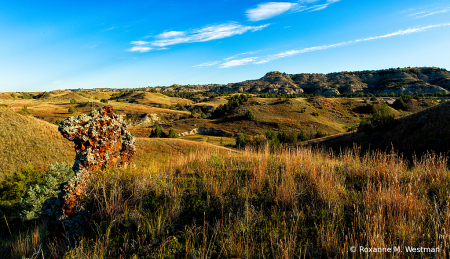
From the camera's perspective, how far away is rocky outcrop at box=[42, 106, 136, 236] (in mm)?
3773

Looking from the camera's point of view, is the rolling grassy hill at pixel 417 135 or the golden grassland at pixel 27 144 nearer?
the rolling grassy hill at pixel 417 135

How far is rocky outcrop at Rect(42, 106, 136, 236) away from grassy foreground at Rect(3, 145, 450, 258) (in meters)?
0.26

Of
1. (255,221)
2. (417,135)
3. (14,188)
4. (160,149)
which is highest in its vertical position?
(255,221)

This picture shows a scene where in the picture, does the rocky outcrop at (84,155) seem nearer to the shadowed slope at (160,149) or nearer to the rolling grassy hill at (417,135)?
the shadowed slope at (160,149)

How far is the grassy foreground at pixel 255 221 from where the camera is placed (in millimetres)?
2678

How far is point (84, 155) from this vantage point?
15.4ft

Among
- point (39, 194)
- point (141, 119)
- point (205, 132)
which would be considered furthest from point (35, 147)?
point (141, 119)

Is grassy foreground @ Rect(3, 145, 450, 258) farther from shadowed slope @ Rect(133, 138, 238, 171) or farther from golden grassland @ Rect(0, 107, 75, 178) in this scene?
golden grassland @ Rect(0, 107, 75, 178)

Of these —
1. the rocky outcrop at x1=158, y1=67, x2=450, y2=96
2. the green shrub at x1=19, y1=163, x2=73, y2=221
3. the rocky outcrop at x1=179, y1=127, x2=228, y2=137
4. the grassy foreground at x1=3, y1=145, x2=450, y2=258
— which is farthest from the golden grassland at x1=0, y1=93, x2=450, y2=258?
the rocky outcrop at x1=158, y1=67, x2=450, y2=96

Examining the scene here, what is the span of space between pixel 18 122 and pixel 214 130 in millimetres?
38419

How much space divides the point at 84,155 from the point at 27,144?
1019 inches

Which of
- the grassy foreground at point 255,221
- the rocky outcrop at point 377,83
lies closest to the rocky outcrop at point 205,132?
the grassy foreground at point 255,221

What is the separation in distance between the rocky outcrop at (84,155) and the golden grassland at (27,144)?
68.3ft

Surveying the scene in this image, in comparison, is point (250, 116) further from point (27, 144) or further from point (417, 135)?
point (27, 144)
